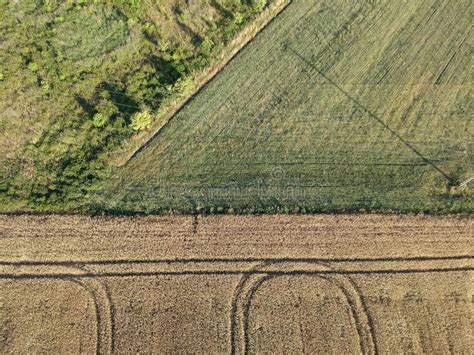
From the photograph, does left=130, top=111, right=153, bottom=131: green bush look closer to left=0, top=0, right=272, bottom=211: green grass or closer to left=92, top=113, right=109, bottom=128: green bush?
left=0, top=0, right=272, bottom=211: green grass

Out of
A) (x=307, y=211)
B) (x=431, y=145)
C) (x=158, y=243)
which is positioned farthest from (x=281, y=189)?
(x=431, y=145)

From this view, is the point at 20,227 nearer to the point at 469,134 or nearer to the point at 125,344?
the point at 125,344

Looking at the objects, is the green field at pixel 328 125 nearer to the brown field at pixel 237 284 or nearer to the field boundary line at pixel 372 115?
the field boundary line at pixel 372 115

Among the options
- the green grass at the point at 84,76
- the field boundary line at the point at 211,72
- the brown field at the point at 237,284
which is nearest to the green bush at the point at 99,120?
the green grass at the point at 84,76

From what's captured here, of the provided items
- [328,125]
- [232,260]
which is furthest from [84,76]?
[328,125]

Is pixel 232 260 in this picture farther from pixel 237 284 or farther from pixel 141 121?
pixel 141 121

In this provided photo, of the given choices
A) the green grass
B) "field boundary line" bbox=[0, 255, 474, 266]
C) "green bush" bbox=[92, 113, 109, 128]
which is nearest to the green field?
the green grass
